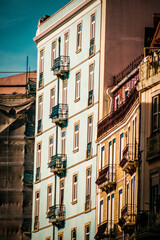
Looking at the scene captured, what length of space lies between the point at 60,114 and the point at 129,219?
78.9 ft

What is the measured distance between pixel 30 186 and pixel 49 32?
1352 cm

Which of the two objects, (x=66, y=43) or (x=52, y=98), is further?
(x=52, y=98)

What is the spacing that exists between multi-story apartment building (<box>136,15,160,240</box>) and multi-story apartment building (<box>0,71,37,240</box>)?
35.4 m

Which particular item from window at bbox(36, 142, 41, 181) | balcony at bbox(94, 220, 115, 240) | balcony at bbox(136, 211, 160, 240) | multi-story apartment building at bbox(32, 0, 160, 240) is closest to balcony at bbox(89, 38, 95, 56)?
multi-story apartment building at bbox(32, 0, 160, 240)

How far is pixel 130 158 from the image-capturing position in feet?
210

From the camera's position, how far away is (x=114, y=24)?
81.9 meters

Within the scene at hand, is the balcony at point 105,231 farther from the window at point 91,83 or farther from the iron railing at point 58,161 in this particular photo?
the iron railing at point 58,161

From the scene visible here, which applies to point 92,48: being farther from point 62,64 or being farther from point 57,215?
point 57,215

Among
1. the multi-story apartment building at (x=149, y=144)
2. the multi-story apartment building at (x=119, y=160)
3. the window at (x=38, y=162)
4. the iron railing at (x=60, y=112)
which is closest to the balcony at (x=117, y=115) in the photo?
the multi-story apartment building at (x=119, y=160)

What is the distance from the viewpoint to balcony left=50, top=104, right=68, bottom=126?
86.1m

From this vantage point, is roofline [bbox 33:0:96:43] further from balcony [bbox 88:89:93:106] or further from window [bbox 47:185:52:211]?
window [bbox 47:185:52:211]

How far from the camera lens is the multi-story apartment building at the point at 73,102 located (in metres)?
81.0

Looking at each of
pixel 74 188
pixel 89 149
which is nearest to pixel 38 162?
pixel 74 188

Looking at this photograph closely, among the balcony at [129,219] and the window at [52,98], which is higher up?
the window at [52,98]
